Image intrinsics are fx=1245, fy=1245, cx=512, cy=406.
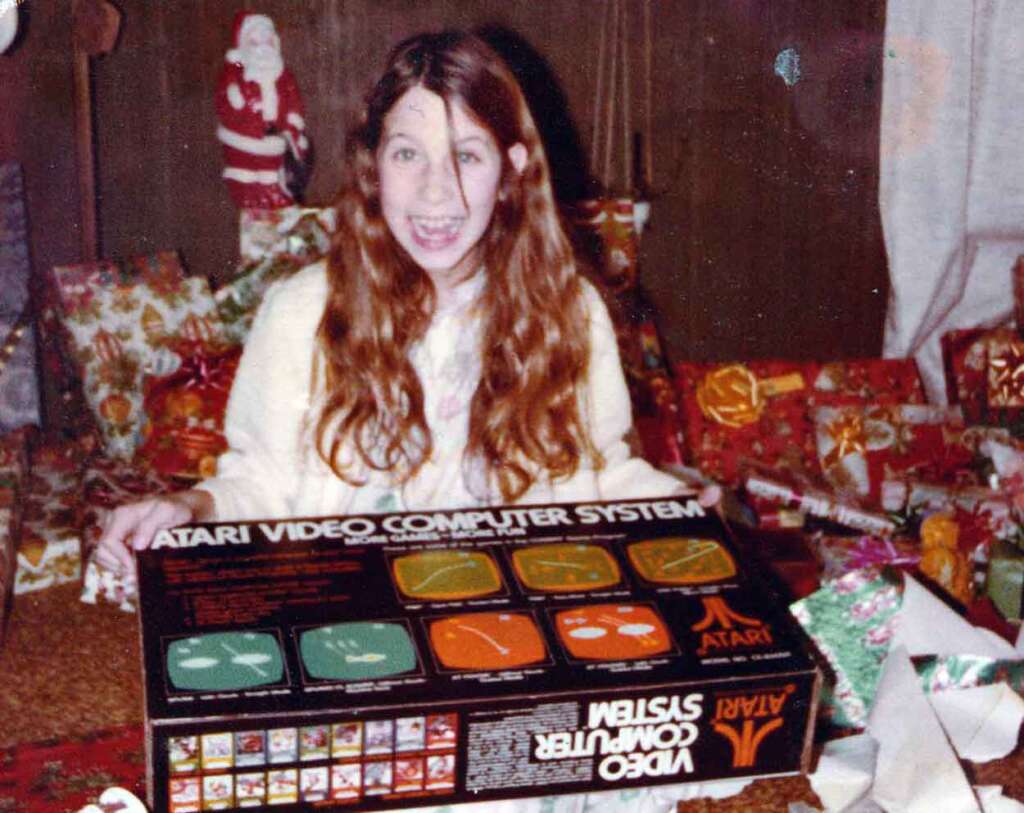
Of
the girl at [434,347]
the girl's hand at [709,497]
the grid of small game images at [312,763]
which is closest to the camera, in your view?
the grid of small game images at [312,763]

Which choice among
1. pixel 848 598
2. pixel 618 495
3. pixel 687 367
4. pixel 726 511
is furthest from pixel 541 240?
pixel 687 367

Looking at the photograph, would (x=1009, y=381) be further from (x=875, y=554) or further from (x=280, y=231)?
(x=280, y=231)

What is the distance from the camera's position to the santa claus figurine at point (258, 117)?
6.66 ft

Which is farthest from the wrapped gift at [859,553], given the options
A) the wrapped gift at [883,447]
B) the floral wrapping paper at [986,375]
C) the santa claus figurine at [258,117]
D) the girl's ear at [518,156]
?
the santa claus figurine at [258,117]

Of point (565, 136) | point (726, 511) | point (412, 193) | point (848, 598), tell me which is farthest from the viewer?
point (565, 136)

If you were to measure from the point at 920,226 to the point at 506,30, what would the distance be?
865 mm

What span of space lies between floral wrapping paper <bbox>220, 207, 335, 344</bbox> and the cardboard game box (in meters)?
1.15

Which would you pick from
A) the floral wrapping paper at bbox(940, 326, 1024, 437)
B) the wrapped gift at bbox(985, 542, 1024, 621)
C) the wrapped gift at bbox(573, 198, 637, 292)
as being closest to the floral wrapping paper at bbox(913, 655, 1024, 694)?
the wrapped gift at bbox(985, 542, 1024, 621)

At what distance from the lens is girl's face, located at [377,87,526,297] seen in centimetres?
113

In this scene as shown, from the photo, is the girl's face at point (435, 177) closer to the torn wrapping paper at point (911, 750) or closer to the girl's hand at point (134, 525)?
the girl's hand at point (134, 525)

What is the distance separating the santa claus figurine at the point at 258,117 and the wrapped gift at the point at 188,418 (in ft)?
1.12

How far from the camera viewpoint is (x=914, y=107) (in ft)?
7.48

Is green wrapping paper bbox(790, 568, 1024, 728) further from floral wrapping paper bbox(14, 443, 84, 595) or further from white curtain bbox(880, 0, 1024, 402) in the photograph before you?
white curtain bbox(880, 0, 1024, 402)

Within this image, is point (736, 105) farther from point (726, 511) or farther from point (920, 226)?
point (726, 511)
